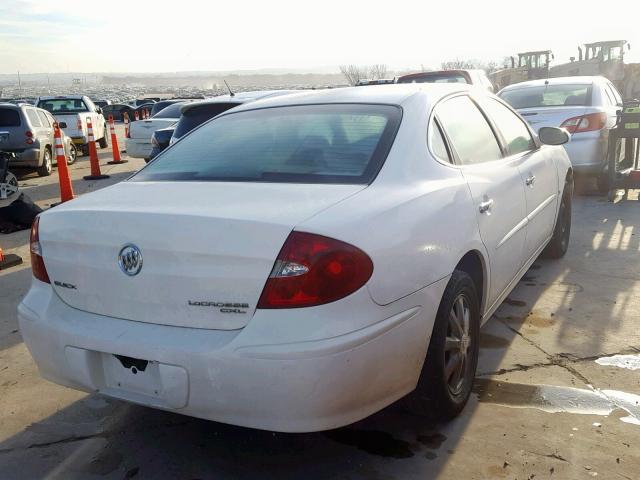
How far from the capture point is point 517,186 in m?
3.83

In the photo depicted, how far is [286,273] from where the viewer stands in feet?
7.29

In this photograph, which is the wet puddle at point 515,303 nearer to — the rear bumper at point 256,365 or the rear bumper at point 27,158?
the rear bumper at point 256,365

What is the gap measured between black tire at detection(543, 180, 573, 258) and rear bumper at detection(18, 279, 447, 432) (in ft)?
10.5

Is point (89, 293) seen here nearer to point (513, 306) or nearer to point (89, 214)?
point (89, 214)

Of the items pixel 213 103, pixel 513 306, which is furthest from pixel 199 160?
pixel 213 103

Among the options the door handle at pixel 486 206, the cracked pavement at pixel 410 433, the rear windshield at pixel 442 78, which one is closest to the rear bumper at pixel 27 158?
the rear windshield at pixel 442 78

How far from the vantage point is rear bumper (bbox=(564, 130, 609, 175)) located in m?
7.92

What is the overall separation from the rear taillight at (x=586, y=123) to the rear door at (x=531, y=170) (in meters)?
3.45

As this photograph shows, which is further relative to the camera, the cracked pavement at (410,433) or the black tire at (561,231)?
the black tire at (561,231)

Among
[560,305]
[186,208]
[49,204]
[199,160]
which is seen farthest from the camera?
[49,204]

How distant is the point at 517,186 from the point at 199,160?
6.25 ft

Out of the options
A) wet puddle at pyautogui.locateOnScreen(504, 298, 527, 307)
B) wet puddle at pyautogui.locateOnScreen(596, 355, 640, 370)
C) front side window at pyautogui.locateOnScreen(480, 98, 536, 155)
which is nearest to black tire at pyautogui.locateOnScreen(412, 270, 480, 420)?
wet puddle at pyautogui.locateOnScreen(596, 355, 640, 370)

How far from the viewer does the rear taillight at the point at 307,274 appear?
7.29ft

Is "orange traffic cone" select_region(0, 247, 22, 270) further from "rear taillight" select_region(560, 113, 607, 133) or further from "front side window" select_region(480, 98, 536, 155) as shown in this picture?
"rear taillight" select_region(560, 113, 607, 133)
